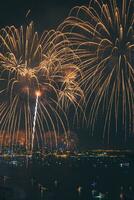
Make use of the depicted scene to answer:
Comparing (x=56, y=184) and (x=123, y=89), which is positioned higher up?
(x=123, y=89)

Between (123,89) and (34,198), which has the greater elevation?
(123,89)

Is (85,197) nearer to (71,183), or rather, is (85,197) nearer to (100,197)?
(100,197)

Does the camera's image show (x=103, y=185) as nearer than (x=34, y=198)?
No

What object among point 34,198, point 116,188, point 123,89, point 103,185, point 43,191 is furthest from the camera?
point 103,185

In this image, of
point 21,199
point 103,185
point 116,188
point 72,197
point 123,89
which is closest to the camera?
point 123,89

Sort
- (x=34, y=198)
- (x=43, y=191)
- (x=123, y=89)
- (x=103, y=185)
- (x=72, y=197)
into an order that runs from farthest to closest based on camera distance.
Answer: (x=103, y=185) → (x=43, y=191) → (x=72, y=197) → (x=34, y=198) → (x=123, y=89)

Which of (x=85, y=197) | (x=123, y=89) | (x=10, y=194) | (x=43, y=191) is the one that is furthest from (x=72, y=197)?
(x=123, y=89)

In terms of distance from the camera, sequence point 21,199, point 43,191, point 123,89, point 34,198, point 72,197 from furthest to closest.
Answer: point 43,191, point 72,197, point 34,198, point 21,199, point 123,89

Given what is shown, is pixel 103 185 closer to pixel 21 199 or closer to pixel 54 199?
pixel 54 199

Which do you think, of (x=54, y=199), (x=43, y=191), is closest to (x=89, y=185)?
(x=43, y=191)
